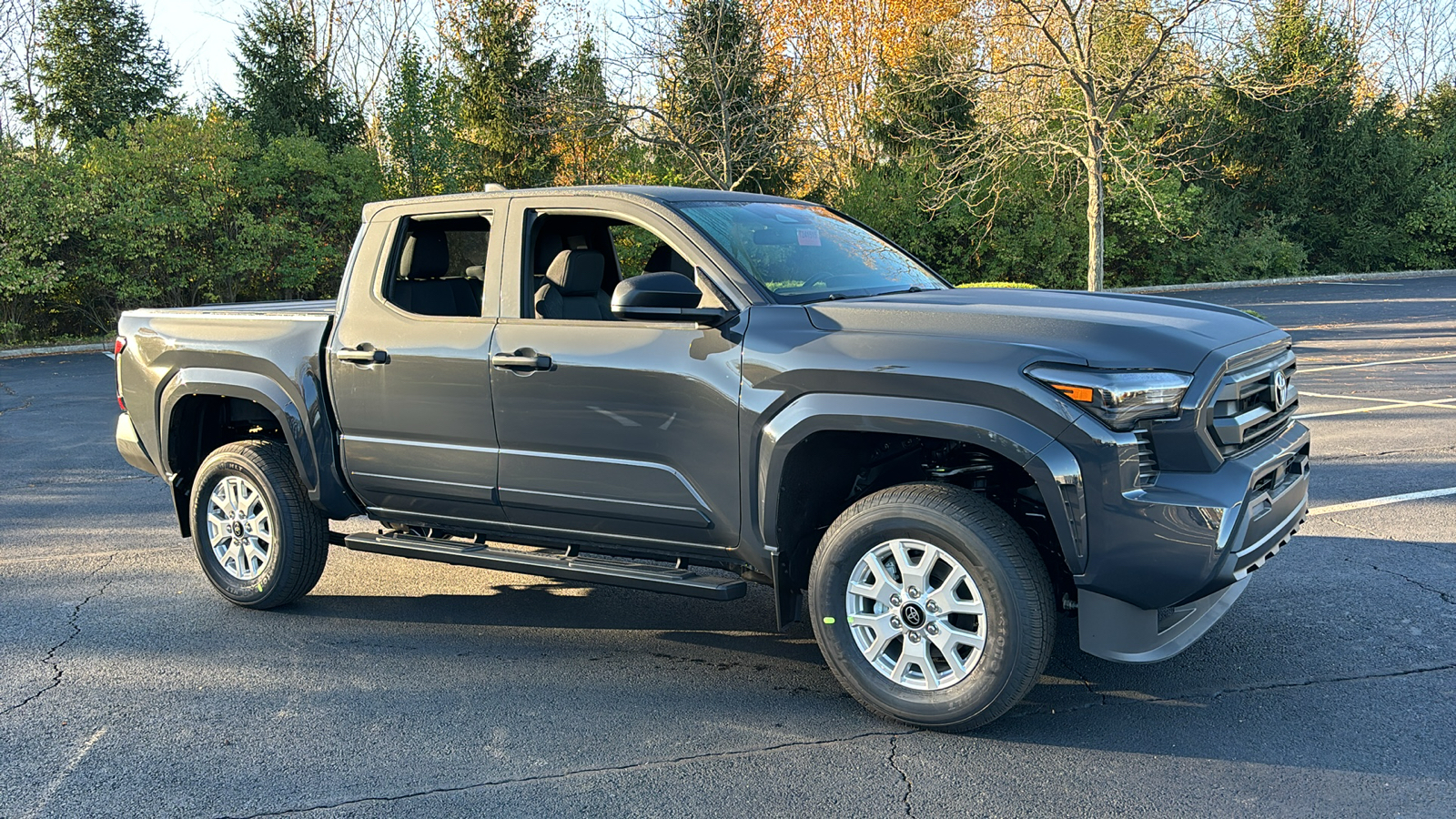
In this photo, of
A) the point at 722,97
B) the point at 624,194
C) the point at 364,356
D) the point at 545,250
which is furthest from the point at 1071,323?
the point at 722,97

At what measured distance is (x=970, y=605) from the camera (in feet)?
12.9

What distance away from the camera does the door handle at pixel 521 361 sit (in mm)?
4703

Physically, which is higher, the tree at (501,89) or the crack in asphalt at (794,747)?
the tree at (501,89)

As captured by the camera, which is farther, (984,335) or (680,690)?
(680,690)

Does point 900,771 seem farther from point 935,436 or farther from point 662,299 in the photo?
point 662,299

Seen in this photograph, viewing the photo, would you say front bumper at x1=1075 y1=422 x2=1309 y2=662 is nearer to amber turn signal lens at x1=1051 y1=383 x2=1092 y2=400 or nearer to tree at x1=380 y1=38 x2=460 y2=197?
amber turn signal lens at x1=1051 y1=383 x2=1092 y2=400

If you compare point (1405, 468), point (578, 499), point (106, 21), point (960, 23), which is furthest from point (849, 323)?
point (106, 21)

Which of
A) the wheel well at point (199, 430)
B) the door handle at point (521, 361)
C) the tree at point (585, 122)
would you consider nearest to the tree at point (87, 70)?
the tree at point (585, 122)

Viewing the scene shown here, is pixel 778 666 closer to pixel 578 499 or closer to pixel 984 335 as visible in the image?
pixel 578 499

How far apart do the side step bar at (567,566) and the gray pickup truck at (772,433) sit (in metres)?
0.02

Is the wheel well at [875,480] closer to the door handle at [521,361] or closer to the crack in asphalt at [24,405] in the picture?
the door handle at [521,361]

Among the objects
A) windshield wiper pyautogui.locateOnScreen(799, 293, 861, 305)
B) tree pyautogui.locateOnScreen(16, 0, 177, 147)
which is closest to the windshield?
windshield wiper pyautogui.locateOnScreen(799, 293, 861, 305)

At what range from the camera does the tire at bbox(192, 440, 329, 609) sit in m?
5.61

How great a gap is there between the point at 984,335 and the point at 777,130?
1837cm
